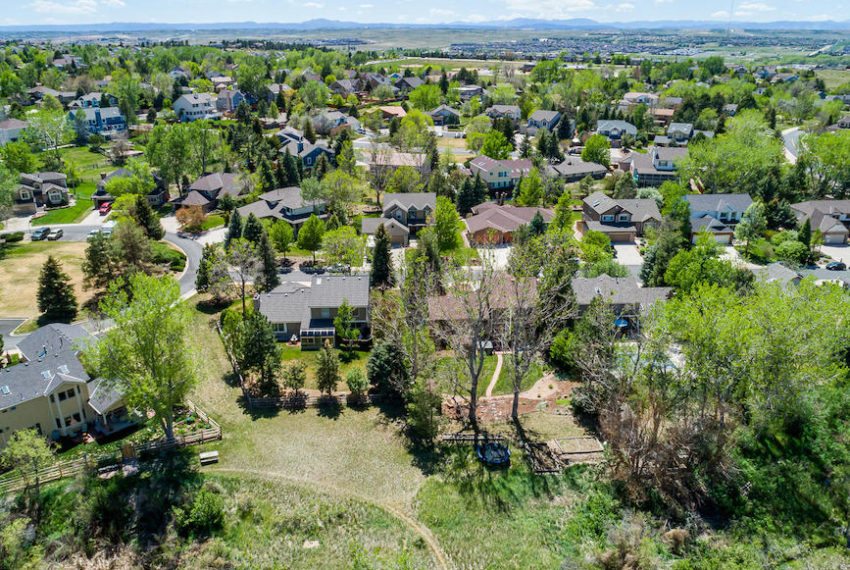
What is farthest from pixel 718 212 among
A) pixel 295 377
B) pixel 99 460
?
pixel 99 460

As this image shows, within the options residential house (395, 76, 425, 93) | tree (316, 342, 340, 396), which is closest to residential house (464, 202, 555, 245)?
tree (316, 342, 340, 396)

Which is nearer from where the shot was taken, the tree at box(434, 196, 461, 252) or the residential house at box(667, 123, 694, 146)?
the tree at box(434, 196, 461, 252)

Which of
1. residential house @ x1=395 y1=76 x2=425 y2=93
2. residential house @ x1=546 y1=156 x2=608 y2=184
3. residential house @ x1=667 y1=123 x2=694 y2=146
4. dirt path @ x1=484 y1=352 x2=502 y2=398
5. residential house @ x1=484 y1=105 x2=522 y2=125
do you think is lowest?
dirt path @ x1=484 y1=352 x2=502 y2=398

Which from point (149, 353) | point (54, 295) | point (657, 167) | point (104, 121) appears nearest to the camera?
point (149, 353)

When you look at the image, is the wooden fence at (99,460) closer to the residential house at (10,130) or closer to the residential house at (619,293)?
the residential house at (619,293)

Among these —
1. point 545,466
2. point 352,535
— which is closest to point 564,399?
point 545,466

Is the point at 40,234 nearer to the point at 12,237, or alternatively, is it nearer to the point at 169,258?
the point at 12,237

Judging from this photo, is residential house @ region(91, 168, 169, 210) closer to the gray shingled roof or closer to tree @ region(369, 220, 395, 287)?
tree @ region(369, 220, 395, 287)
